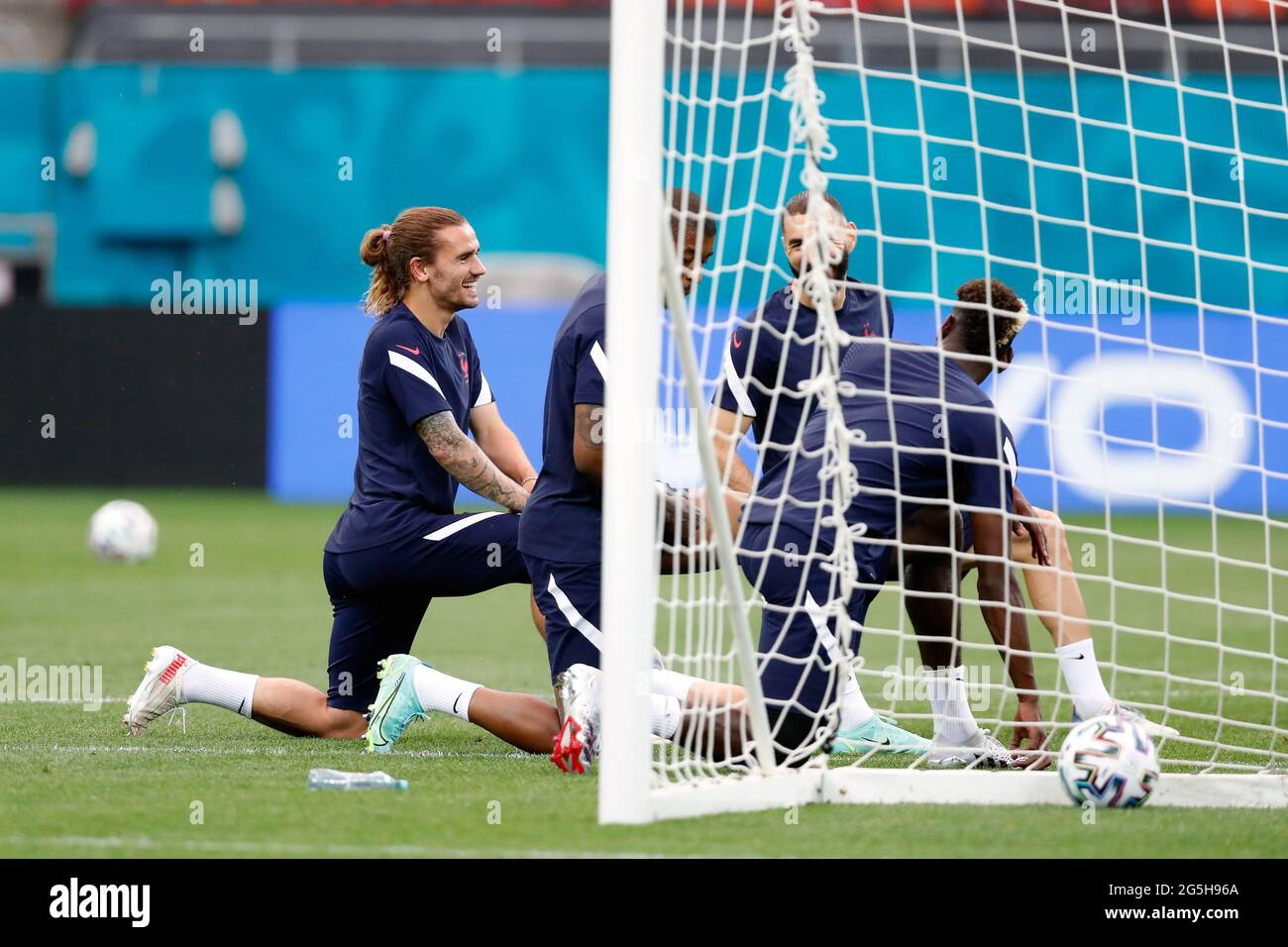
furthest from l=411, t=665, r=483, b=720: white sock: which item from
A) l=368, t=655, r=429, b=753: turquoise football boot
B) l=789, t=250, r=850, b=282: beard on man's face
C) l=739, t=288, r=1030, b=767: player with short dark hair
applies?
l=789, t=250, r=850, b=282: beard on man's face

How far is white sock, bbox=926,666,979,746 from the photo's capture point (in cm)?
573

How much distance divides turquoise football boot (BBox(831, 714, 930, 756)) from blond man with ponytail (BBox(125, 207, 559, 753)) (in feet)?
3.45

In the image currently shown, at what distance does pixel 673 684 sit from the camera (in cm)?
526

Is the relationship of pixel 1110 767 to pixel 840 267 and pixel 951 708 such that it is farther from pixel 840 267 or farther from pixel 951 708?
pixel 840 267

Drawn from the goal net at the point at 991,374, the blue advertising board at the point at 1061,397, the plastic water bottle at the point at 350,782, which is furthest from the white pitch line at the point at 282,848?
the blue advertising board at the point at 1061,397

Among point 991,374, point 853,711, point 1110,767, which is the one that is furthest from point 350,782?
point 991,374

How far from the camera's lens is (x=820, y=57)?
1883 centimetres

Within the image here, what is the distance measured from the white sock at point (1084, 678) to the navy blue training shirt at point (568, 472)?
157 centimetres

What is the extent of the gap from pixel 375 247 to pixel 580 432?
1.32 metres

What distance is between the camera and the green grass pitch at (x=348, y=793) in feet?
13.8

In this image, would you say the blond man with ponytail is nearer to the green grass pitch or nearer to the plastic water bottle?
the green grass pitch

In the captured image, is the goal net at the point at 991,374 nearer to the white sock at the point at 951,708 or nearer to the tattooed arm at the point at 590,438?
the white sock at the point at 951,708

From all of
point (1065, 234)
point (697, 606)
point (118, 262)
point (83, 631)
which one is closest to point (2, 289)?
point (118, 262)

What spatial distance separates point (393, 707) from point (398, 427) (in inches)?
40.2
